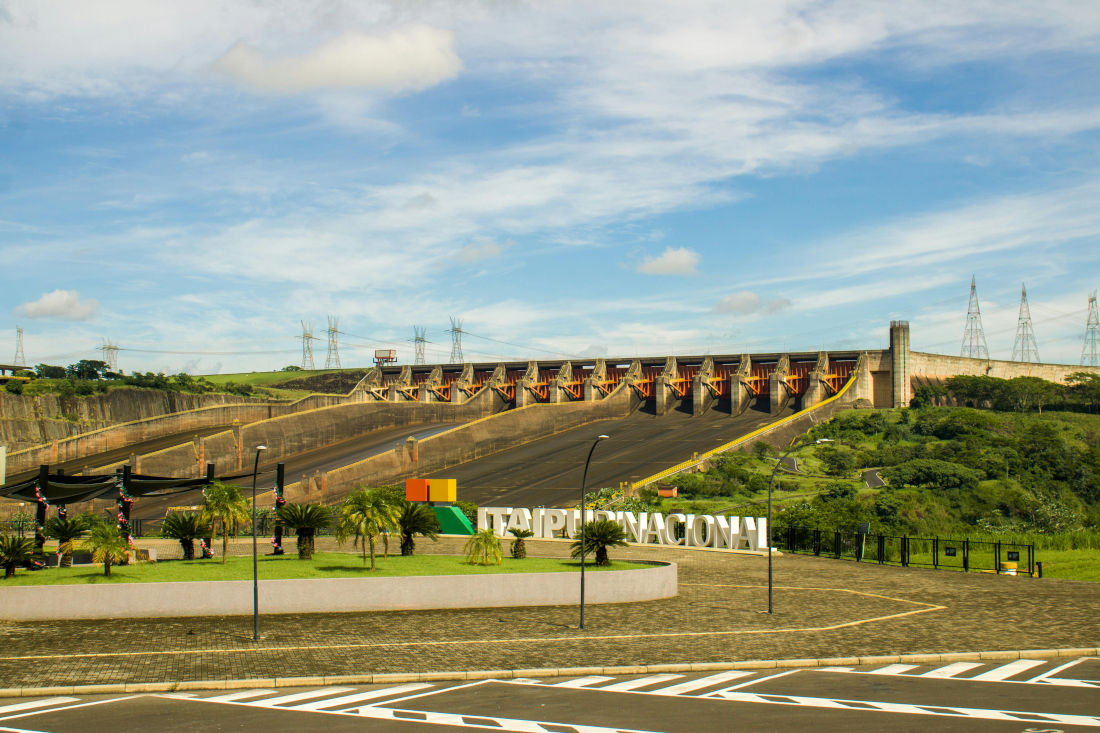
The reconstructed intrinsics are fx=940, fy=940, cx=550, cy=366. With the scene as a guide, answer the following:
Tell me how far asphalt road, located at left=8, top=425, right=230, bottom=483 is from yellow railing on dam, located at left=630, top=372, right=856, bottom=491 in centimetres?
4591

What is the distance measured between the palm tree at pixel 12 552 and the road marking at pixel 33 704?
18281 mm

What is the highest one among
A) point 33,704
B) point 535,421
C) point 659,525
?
point 535,421

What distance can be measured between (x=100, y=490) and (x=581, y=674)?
3249cm

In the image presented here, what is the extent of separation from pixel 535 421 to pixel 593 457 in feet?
53.5

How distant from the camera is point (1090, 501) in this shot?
3615 inches

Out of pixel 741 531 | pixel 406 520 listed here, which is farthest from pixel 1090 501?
pixel 406 520

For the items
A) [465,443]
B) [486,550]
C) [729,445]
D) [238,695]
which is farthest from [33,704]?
[729,445]

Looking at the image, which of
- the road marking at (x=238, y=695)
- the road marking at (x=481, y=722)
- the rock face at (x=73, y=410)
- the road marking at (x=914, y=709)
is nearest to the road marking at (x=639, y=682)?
the road marking at (x=914, y=709)

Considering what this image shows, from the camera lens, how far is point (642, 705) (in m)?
24.2

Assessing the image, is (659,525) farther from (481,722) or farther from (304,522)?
(481,722)

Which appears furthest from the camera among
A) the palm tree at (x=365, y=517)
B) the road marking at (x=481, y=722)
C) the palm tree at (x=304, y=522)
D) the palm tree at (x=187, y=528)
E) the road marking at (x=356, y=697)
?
the palm tree at (x=187, y=528)

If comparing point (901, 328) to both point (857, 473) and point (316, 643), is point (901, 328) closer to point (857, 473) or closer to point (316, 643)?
point (857, 473)

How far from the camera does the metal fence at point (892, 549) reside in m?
60.3

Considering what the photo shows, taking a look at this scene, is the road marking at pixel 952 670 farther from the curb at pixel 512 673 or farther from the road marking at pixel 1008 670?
the road marking at pixel 1008 670
